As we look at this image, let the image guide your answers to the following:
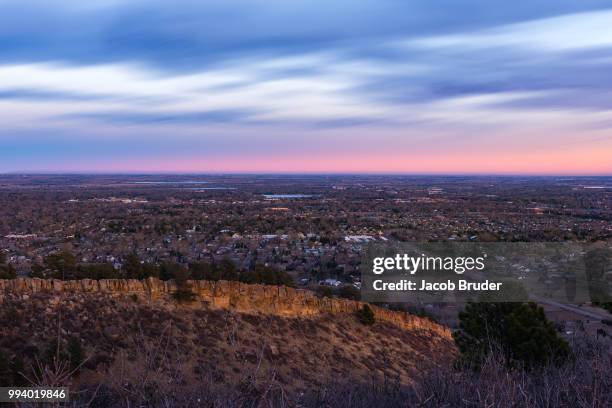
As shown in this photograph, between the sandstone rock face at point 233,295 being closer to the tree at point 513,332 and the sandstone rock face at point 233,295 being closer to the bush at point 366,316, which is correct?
the bush at point 366,316

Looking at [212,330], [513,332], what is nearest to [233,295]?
[212,330]

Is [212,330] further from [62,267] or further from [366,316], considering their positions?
[62,267]

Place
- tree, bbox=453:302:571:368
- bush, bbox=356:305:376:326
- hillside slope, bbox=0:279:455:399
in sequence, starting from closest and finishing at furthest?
tree, bbox=453:302:571:368
hillside slope, bbox=0:279:455:399
bush, bbox=356:305:376:326

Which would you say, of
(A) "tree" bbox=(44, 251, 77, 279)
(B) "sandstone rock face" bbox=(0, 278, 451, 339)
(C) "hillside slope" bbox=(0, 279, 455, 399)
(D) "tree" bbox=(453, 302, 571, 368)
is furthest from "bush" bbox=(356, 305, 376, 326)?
(A) "tree" bbox=(44, 251, 77, 279)

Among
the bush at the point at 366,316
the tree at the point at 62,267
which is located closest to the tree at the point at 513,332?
the bush at the point at 366,316

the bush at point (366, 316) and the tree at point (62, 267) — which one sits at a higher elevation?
the tree at point (62, 267)

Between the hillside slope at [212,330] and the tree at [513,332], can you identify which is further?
the hillside slope at [212,330]

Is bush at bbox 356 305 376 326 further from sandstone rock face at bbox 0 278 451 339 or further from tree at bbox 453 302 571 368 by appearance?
tree at bbox 453 302 571 368

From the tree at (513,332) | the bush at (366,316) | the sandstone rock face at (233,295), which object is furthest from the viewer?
the bush at (366,316)
